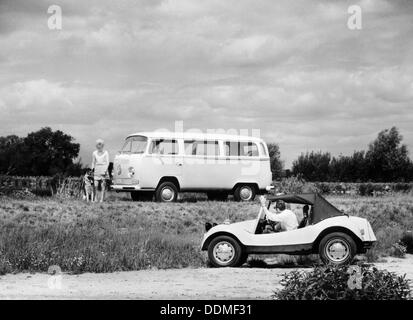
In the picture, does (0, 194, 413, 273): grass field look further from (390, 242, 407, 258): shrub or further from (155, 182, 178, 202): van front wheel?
(155, 182, 178, 202): van front wheel

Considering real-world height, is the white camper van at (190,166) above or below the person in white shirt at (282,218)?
above

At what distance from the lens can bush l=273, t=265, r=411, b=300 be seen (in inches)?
344

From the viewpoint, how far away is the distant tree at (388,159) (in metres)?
51.3

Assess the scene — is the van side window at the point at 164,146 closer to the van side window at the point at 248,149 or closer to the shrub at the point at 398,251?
the van side window at the point at 248,149

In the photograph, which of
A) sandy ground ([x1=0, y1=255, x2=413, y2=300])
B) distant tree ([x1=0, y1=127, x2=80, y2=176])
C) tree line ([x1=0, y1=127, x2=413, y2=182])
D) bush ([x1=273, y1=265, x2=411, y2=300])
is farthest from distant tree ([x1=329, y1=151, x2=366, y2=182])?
bush ([x1=273, y1=265, x2=411, y2=300])

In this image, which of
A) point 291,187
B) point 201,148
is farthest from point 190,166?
point 291,187

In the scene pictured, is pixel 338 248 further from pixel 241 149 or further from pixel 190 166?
pixel 241 149

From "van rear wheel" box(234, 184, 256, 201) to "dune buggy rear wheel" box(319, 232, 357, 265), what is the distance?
1109 centimetres

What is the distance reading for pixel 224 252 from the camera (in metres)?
14.6

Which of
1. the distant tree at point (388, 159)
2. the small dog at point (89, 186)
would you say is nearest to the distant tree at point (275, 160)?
the distant tree at point (388, 159)

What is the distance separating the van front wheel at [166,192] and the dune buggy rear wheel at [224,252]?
368 inches

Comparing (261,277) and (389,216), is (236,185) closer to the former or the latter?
(389,216)

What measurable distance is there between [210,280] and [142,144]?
11607 mm

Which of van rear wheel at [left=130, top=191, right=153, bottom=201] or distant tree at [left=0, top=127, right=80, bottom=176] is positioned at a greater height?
distant tree at [left=0, top=127, right=80, bottom=176]
